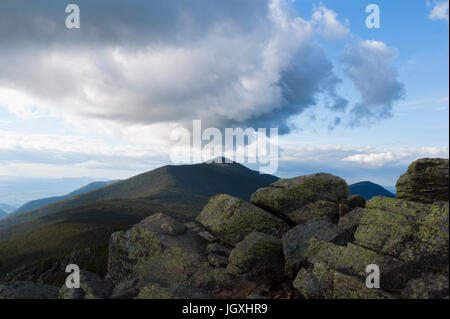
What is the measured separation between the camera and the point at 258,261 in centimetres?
1789

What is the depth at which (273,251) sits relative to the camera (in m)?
18.4

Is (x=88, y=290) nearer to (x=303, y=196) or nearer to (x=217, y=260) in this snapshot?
(x=217, y=260)

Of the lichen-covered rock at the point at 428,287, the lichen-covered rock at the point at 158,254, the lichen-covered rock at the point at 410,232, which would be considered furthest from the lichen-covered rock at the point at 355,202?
the lichen-covered rock at the point at 158,254

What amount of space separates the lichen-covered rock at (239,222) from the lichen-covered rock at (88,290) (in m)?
9.15

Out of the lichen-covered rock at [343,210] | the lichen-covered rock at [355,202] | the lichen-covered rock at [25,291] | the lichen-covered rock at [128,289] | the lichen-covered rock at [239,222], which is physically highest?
the lichen-covered rock at [355,202]

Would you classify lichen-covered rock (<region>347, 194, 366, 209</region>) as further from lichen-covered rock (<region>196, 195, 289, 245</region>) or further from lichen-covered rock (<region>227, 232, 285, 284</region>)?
lichen-covered rock (<region>227, 232, 285, 284</region>)

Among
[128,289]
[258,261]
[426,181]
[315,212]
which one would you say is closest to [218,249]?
[258,261]

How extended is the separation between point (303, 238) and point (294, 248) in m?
1.00

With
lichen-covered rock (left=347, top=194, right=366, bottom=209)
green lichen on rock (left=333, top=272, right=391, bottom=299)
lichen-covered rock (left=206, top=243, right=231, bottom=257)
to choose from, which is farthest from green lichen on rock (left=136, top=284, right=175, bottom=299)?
lichen-covered rock (left=347, top=194, right=366, bottom=209)

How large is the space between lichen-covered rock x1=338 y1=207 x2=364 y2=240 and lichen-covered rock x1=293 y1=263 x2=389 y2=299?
4.68 m

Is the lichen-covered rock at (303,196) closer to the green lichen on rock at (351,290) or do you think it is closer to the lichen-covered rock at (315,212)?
the lichen-covered rock at (315,212)

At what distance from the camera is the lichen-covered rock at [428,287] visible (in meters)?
12.2

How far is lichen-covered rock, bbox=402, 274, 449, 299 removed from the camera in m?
12.2
